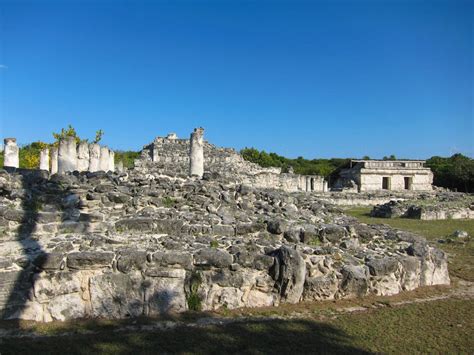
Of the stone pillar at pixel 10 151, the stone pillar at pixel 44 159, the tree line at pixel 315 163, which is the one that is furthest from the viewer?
the tree line at pixel 315 163

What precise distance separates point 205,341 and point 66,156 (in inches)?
338

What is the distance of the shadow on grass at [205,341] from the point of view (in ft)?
14.0

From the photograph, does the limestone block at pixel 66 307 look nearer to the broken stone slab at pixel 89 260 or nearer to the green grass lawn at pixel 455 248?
the broken stone slab at pixel 89 260

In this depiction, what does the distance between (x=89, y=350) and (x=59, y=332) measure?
2.66 ft

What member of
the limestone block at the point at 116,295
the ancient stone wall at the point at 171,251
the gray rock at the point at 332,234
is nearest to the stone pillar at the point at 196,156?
the ancient stone wall at the point at 171,251

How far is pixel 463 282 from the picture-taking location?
7.29 metres

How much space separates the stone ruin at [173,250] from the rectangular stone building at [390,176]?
90.7 ft

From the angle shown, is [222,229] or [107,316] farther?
[222,229]

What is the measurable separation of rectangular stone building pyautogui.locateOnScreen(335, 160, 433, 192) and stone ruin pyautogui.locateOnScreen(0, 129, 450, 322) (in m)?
27.6

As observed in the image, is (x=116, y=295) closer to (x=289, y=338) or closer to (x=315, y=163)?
(x=289, y=338)

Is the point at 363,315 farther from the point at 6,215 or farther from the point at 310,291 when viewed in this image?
the point at 6,215

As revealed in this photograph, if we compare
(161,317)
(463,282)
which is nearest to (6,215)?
(161,317)

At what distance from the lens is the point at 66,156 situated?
11305mm

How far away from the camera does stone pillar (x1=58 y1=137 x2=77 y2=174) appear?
37.1 ft
